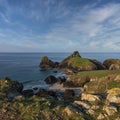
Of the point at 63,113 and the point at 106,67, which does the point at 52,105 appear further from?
the point at 106,67

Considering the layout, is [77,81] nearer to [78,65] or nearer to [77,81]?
[77,81]

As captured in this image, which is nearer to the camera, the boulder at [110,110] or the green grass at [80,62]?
the boulder at [110,110]

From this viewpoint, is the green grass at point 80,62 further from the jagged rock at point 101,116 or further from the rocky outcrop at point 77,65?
the jagged rock at point 101,116

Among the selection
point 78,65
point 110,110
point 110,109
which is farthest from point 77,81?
point 78,65

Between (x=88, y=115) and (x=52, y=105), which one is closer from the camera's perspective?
(x=88, y=115)

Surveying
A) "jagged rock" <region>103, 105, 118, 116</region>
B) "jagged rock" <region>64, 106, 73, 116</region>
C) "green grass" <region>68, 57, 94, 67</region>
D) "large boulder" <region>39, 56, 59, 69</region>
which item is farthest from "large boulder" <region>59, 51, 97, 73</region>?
"jagged rock" <region>103, 105, 118, 116</region>

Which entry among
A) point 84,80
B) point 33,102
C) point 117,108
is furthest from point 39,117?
point 84,80

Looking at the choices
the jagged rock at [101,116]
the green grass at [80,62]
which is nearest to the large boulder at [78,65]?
the green grass at [80,62]

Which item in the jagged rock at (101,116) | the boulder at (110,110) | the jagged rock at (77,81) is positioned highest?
the boulder at (110,110)

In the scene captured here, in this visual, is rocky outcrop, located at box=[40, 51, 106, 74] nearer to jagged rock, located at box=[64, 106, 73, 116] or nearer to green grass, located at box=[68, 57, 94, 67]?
green grass, located at box=[68, 57, 94, 67]

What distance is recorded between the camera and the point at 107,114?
59.8ft

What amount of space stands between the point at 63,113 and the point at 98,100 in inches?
169

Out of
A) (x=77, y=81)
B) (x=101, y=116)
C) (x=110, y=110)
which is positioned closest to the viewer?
(x=101, y=116)

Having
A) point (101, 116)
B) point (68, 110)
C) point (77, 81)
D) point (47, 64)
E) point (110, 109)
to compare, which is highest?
point (110, 109)
